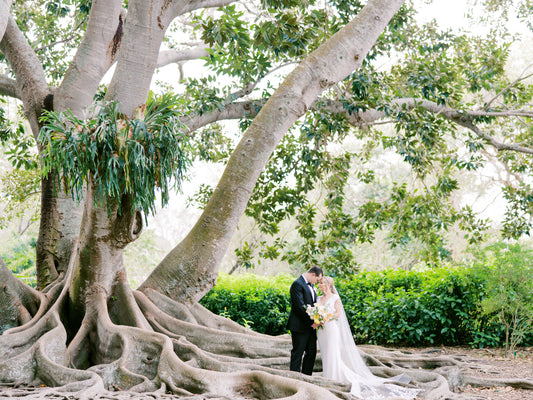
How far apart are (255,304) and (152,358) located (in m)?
5.88

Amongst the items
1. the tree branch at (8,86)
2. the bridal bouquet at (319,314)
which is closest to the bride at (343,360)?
the bridal bouquet at (319,314)

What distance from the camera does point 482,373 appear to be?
279 inches

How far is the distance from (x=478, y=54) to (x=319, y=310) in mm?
6919

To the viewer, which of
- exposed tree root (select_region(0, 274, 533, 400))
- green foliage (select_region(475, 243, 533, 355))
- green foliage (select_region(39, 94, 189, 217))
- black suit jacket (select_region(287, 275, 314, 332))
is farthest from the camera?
green foliage (select_region(475, 243, 533, 355))

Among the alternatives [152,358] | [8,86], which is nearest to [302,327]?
[152,358]

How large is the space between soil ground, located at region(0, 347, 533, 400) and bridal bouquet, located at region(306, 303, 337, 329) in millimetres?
1798

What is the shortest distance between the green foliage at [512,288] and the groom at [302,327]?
3.84m

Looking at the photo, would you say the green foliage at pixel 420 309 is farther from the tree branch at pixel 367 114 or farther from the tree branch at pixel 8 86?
the tree branch at pixel 8 86

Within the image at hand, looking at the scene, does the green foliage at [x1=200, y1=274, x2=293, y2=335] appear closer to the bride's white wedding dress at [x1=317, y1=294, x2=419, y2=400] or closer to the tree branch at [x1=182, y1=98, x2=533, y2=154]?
the tree branch at [x1=182, y1=98, x2=533, y2=154]

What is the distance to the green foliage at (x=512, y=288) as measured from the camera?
8539 millimetres

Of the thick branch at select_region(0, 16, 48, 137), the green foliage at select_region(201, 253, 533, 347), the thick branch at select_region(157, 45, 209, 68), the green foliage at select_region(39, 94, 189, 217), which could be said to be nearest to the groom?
the green foliage at select_region(39, 94, 189, 217)

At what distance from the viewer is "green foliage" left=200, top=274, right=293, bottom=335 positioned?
37.8ft

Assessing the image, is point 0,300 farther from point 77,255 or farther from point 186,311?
point 186,311

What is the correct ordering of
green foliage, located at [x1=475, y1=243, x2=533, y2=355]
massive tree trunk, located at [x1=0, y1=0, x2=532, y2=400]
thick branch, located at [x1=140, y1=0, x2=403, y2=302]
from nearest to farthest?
massive tree trunk, located at [x1=0, y1=0, x2=532, y2=400], thick branch, located at [x1=140, y1=0, x2=403, y2=302], green foliage, located at [x1=475, y1=243, x2=533, y2=355]
